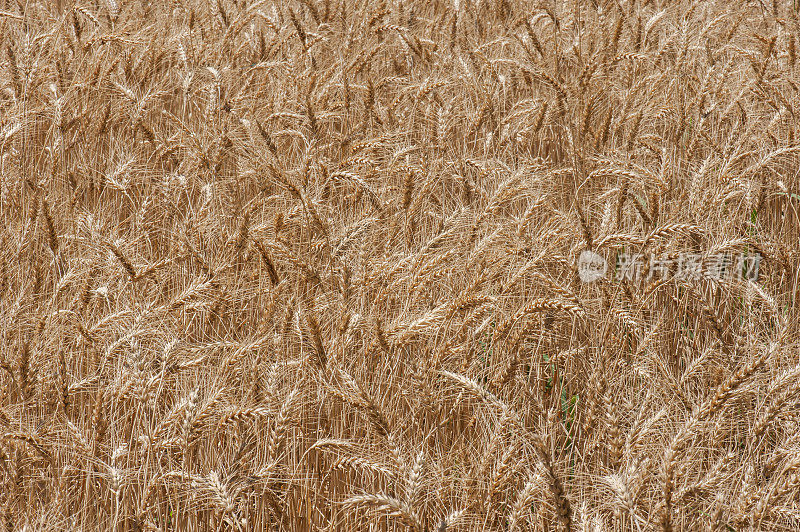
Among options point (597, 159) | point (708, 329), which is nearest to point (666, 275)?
point (708, 329)

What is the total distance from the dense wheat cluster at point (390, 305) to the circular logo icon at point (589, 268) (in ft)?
0.10

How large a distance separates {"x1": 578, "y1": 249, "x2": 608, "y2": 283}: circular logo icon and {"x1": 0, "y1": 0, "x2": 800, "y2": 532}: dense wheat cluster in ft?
0.10

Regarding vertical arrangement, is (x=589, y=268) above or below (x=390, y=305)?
below

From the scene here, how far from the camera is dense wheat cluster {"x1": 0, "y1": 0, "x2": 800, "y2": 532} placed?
1656 mm

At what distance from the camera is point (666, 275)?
2.16 meters

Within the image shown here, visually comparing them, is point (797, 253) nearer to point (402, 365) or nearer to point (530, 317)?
point (530, 317)

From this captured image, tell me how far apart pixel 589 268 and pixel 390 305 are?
27.5 inches

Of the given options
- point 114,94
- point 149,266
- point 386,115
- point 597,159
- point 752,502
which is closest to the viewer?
point 752,502

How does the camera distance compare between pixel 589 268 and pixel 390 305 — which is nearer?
pixel 390 305

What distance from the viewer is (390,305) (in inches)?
83.3

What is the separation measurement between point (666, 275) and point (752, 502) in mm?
846

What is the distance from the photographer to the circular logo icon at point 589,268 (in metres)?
2.31

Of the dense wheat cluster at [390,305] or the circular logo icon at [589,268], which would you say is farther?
the circular logo icon at [589,268]

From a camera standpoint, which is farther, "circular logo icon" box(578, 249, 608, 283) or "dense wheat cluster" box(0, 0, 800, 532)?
"circular logo icon" box(578, 249, 608, 283)
